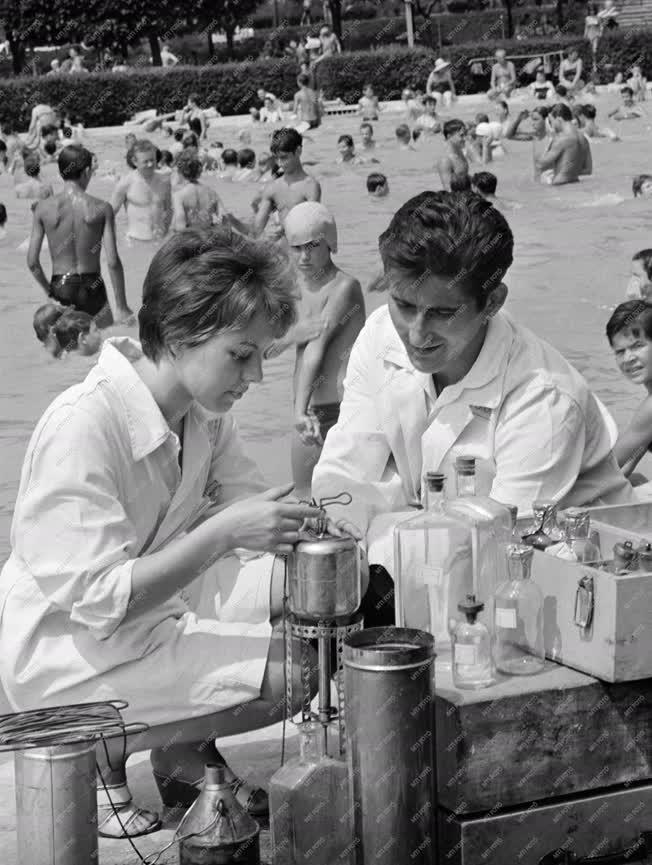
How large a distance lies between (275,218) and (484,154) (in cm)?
1319

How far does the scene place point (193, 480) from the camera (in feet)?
12.4

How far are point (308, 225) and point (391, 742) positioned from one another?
452 centimetres

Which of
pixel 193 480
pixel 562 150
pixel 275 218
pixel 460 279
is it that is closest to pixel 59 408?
pixel 193 480

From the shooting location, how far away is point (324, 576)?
3207 millimetres

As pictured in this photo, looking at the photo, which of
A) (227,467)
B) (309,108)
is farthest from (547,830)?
(309,108)

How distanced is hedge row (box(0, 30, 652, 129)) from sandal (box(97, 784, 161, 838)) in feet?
115

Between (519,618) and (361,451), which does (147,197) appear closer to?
(361,451)

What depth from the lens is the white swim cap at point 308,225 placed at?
727cm

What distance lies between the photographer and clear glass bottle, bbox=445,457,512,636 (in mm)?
3404

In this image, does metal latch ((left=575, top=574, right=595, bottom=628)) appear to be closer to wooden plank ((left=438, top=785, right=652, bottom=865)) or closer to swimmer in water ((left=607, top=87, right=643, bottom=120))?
wooden plank ((left=438, top=785, right=652, bottom=865))

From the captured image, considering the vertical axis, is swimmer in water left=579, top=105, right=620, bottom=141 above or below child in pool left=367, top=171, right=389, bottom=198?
above

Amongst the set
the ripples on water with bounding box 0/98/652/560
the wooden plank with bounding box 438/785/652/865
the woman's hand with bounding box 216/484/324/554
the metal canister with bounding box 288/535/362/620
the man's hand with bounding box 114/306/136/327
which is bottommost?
the ripples on water with bounding box 0/98/652/560

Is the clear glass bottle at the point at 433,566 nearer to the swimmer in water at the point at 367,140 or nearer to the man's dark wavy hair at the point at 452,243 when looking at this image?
the man's dark wavy hair at the point at 452,243

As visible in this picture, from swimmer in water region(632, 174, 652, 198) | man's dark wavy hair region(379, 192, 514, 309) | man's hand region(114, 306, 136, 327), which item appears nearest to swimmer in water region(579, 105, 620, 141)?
swimmer in water region(632, 174, 652, 198)
